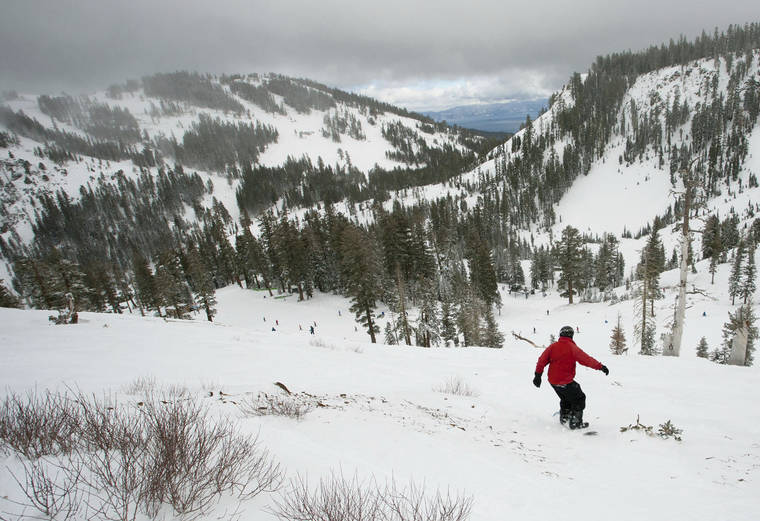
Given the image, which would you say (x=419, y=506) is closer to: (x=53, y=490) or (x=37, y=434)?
(x=53, y=490)

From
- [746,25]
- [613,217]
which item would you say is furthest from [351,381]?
[746,25]

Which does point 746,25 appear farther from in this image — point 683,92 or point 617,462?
point 617,462

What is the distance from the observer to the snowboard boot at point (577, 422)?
5.67m

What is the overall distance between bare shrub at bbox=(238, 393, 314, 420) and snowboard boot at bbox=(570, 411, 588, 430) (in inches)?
172

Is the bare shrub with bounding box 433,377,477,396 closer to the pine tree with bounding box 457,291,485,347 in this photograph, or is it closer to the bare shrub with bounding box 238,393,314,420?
the bare shrub with bounding box 238,393,314,420

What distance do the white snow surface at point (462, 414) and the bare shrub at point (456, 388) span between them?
0.13 meters

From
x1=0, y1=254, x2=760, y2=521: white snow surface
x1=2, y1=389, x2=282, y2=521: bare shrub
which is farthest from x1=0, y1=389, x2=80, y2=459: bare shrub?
x1=0, y1=254, x2=760, y2=521: white snow surface

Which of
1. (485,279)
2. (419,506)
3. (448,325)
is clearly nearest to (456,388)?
(419,506)

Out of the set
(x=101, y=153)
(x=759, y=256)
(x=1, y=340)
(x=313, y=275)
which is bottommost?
(x=759, y=256)

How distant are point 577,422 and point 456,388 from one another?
2.60m

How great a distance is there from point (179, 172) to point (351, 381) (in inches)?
8264

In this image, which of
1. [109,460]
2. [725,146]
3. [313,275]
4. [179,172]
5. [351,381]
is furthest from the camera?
[179,172]

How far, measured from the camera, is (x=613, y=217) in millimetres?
143250

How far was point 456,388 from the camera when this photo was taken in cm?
775
